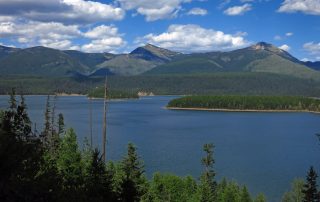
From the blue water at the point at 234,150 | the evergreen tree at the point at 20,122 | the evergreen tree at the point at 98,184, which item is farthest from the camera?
the blue water at the point at 234,150

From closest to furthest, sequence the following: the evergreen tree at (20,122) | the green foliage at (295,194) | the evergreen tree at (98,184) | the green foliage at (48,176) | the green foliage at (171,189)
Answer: the green foliage at (48,176) → the evergreen tree at (98,184) → the evergreen tree at (20,122) → the green foliage at (171,189) → the green foliage at (295,194)

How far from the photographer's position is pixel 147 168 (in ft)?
230

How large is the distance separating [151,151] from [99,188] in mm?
71700

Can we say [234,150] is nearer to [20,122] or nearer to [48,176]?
[20,122]

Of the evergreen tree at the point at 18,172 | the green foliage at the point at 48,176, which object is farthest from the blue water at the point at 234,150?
the evergreen tree at the point at 18,172

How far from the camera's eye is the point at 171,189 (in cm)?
4528

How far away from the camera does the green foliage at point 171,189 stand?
43534 millimetres

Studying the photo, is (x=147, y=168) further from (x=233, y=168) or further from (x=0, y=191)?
(x=0, y=191)

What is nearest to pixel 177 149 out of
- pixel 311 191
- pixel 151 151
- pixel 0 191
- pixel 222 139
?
pixel 151 151

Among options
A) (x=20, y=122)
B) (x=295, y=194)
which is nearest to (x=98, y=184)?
(x=20, y=122)

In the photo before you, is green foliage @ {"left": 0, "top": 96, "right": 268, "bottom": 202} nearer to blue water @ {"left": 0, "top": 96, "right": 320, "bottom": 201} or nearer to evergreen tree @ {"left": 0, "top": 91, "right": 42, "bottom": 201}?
evergreen tree @ {"left": 0, "top": 91, "right": 42, "bottom": 201}

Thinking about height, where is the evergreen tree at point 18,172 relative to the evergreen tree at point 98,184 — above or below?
above

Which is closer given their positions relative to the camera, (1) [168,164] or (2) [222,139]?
(1) [168,164]

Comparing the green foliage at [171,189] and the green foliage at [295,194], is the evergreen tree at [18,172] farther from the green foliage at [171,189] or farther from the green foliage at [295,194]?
the green foliage at [295,194]
